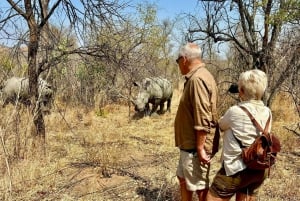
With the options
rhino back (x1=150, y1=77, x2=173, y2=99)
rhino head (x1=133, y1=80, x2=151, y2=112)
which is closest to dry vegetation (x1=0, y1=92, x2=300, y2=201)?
rhino head (x1=133, y1=80, x2=151, y2=112)

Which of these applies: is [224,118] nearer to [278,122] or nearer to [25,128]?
[25,128]

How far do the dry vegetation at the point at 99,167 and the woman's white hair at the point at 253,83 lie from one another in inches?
74.2

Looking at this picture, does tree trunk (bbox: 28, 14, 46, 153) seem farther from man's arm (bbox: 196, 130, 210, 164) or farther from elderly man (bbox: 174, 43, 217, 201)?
man's arm (bbox: 196, 130, 210, 164)

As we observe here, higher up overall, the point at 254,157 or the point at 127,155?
the point at 254,157

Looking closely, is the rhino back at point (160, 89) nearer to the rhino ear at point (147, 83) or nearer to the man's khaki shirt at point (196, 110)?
the rhino ear at point (147, 83)

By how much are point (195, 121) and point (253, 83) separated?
2.07ft

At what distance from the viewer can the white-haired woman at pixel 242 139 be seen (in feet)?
10.2

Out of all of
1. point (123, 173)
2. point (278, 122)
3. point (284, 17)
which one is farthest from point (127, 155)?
point (278, 122)

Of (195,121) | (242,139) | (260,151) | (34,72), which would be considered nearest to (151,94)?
(34,72)

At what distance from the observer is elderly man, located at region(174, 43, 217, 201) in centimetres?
337

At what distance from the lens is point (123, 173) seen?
5.71 meters

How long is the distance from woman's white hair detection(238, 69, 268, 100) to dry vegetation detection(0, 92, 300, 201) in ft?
6.18

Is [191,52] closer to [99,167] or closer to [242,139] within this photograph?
[242,139]

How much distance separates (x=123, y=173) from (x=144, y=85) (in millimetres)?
7037
